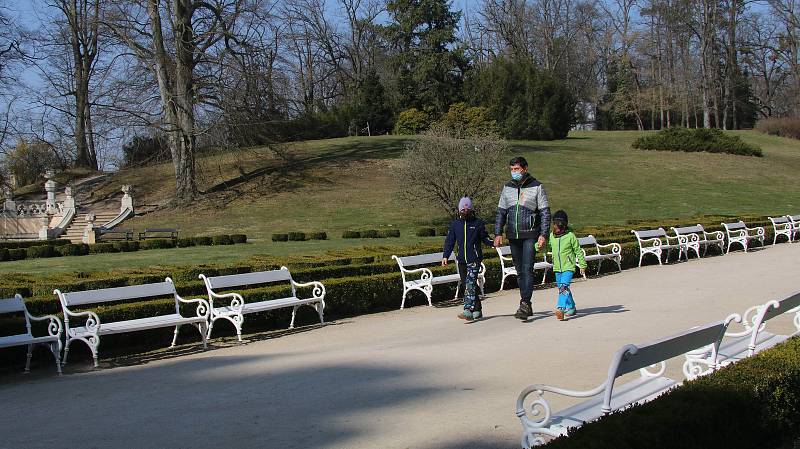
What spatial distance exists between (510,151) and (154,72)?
21.0 metres

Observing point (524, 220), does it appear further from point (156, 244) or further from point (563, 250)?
point (156, 244)

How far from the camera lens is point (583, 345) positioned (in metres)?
7.27

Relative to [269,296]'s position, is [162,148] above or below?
above

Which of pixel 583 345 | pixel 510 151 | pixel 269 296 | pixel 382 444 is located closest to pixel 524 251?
pixel 583 345

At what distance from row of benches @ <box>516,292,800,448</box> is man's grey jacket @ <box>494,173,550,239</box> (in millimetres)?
3454

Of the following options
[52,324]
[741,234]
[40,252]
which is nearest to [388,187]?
[40,252]

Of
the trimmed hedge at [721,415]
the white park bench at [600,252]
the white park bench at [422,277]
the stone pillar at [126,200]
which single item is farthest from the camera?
the stone pillar at [126,200]

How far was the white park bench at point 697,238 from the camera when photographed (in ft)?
57.8

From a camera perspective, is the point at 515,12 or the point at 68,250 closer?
the point at 68,250

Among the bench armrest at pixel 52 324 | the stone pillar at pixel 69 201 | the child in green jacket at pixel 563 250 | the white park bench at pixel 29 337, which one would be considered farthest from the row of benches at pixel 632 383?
the stone pillar at pixel 69 201

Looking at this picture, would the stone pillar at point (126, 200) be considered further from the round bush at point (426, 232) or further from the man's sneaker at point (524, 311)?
the man's sneaker at point (524, 311)

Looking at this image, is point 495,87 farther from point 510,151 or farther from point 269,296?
point 269,296

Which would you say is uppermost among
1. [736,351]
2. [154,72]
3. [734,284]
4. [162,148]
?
[154,72]

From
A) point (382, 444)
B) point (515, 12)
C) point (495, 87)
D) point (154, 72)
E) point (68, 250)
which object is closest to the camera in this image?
point (382, 444)
